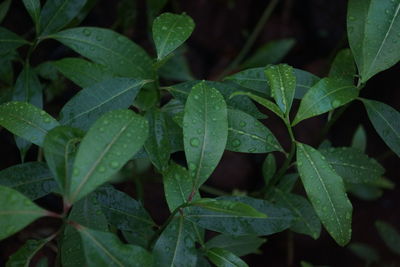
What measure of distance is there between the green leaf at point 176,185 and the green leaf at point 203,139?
0.31 ft

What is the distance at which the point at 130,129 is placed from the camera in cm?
102

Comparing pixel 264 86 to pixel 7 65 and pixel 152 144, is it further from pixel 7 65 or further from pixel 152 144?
pixel 7 65

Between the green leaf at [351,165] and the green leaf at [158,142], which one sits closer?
the green leaf at [158,142]

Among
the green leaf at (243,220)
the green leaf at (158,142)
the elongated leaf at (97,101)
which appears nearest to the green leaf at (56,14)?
the elongated leaf at (97,101)

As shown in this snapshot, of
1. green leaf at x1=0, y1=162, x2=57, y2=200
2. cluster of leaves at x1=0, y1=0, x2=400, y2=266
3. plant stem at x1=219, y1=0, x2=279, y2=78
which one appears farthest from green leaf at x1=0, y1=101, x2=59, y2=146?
plant stem at x1=219, y1=0, x2=279, y2=78

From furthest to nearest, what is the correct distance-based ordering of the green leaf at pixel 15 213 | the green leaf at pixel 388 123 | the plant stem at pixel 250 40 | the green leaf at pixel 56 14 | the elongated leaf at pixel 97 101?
the plant stem at pixel 250 40, the green leaf at pixel 56 14, the green leaf at pixel 388 123, the elongated leaf at pixel 97 101, the green leaf at pixel 15 213

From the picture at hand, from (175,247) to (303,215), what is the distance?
49 centimetres

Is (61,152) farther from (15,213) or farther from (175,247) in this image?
(175,247)

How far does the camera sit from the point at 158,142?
48.8 inches

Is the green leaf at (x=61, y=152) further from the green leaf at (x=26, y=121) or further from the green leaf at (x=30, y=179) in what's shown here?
the green leaf at (x=30, y=179)

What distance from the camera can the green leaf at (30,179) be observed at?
48.5 inches

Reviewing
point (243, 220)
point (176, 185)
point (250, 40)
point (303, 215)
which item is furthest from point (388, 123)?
point (250, 40)

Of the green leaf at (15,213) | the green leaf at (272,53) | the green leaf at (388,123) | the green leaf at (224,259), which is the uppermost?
the green leaf at (15,213)

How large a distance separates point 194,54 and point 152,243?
64.9 inches
